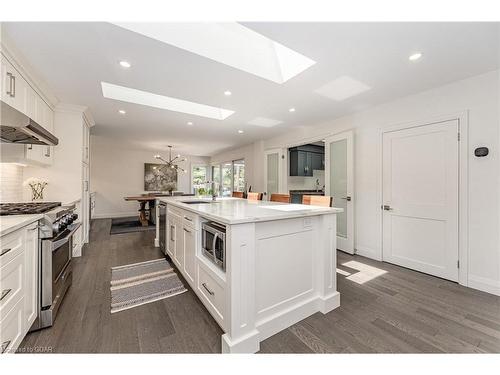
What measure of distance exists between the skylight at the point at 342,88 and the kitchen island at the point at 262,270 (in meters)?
1.73

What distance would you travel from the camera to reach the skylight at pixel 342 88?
2.60m

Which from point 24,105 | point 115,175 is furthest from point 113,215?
point 24,105

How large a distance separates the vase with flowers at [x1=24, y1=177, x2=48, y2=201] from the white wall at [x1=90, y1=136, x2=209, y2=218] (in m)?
4.00

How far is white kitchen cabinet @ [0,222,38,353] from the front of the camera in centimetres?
122

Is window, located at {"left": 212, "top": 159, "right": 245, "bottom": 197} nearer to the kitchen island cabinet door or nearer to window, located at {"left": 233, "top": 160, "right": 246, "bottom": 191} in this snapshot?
window, located at {"left": 233, "top": 160, "right": 246, "bottom": 191}

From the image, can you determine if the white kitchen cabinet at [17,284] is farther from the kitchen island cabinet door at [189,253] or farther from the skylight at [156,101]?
the skylight at [156,101]

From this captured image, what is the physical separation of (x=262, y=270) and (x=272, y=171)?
4.27 metres

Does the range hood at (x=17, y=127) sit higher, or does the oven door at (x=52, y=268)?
the range hood at (x=17, y=127)

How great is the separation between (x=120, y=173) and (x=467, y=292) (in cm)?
885

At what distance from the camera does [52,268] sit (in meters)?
1.72

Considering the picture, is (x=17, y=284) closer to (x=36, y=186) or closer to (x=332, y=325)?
(x=332, y=325)

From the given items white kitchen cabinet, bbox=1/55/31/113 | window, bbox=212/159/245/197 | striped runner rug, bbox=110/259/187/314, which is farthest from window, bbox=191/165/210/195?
white kitchen cabinet, bbox=1/55/31/113

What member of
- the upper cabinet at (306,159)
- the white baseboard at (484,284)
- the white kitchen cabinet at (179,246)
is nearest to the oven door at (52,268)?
the white kitchen cabinet at (179,246)
